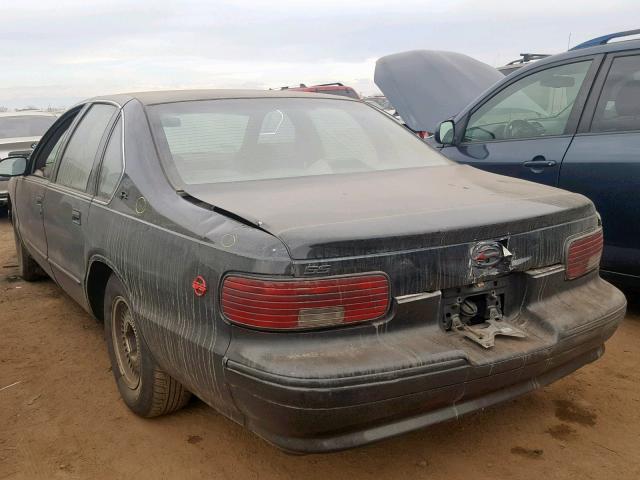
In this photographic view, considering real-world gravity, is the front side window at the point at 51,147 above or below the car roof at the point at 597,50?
below

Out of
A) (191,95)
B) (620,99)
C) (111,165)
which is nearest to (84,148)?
(111,165)

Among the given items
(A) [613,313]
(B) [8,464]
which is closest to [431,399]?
(A) [613,313]

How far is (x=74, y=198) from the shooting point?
338 cm

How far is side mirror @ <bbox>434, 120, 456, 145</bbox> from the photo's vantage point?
16.0ft

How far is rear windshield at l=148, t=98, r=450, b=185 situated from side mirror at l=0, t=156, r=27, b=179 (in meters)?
1.95

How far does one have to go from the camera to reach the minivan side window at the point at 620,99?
12.6ft

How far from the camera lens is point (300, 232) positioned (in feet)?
6.50

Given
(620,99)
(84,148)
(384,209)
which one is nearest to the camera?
(384,209)

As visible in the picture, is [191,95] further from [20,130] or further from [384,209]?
[20,130]

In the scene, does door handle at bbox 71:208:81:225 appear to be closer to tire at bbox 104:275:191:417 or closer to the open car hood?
tire at bbox 104:275:191:417

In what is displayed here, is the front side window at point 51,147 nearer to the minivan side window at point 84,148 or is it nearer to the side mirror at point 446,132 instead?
the minivan side window at point 84,148

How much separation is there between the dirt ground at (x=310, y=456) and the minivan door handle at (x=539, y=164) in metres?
1.30

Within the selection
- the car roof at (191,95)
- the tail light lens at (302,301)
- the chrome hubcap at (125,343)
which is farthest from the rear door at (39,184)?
the tail light lens at (302,301)

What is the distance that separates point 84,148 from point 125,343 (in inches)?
47.8
